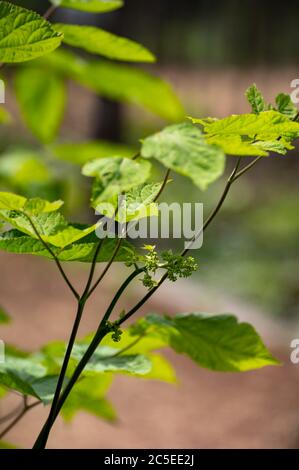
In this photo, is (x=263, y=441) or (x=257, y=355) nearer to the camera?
(x=257, y=355)

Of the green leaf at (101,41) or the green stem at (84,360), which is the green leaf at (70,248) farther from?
the green leaf at (101,41)

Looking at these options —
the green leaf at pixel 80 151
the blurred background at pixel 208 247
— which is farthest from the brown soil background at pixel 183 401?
the green leaf at pixel 80 151

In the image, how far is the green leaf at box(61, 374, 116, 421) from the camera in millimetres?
1240

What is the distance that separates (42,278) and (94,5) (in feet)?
18.6

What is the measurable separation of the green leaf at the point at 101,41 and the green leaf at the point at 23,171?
846 millimetres

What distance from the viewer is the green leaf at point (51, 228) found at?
2.79 ft

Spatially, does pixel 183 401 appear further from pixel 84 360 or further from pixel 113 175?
pixel 113 175

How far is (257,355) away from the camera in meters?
1.10

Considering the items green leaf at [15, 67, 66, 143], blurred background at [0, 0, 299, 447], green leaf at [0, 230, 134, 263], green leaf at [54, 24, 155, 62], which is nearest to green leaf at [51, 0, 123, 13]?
green leaf at [54, 24, 155, 62]

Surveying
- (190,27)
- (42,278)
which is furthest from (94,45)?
(190,27)

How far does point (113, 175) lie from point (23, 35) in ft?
0.86

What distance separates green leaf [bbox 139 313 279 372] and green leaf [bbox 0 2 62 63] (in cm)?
45

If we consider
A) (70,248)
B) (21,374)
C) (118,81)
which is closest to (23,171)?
(118,81)
